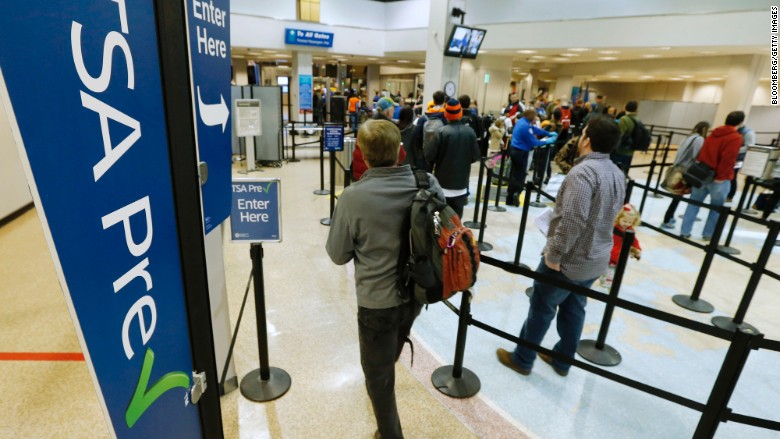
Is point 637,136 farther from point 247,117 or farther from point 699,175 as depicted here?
point 247,117

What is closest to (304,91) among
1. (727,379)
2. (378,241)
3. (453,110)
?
(453,110)

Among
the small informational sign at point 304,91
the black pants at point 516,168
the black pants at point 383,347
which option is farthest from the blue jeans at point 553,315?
the small informational sign at point 304,91

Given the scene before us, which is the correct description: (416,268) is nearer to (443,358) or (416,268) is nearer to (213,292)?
(213,292)

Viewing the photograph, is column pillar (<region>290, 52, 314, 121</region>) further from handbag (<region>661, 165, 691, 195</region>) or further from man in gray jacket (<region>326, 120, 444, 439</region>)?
man in gray jacket (<region>326, 120, 444, 439</region>)

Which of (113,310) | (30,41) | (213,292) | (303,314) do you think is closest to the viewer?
(30,41)

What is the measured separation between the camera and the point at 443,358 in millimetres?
3244

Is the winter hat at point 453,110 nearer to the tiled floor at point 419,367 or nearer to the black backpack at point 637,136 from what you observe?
the tiled floor at point 419,367

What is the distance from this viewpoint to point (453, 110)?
15.8 ft

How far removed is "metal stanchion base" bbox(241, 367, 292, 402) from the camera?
2.72 m

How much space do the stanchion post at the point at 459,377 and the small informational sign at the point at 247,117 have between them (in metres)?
6.73

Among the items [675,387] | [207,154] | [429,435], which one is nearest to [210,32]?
[207,154]

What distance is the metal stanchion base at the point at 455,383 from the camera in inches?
111

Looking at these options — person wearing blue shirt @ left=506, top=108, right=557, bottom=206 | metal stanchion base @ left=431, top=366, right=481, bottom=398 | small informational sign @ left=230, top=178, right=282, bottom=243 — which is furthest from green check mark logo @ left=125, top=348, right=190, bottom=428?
person wearing blue shirt @ left=506, top=108, right=557, bottom=206

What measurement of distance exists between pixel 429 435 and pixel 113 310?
2.09 meters
